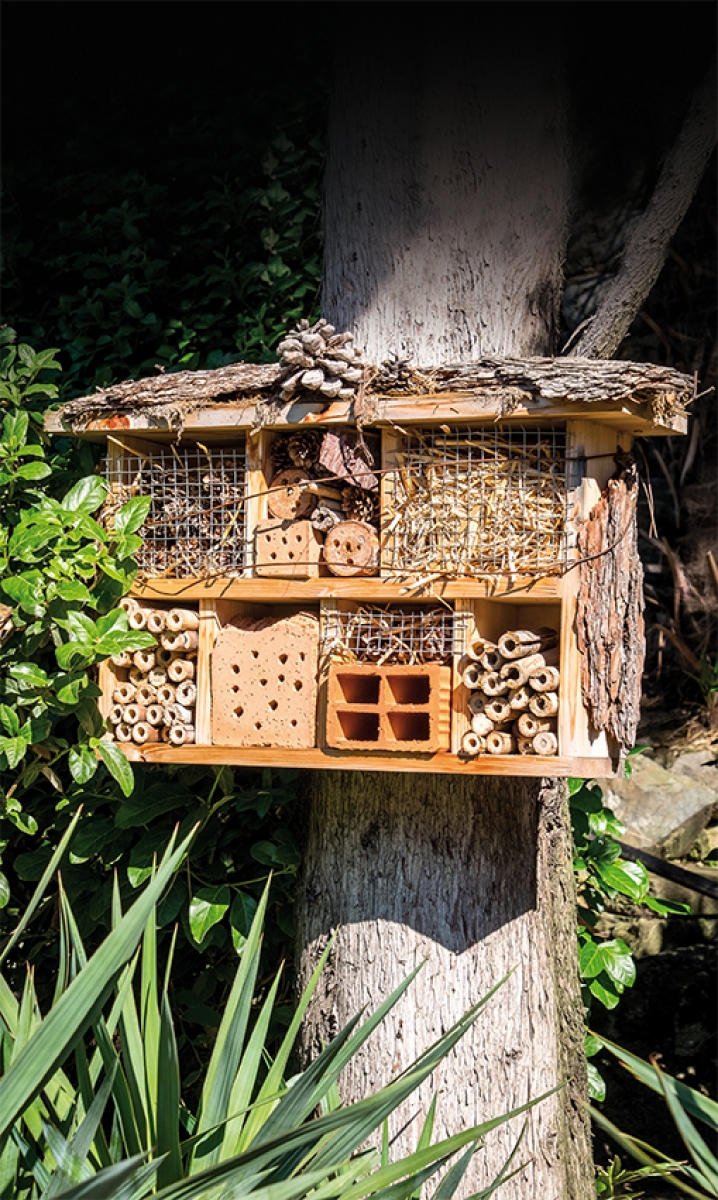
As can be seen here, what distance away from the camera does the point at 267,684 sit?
2213 millimetres

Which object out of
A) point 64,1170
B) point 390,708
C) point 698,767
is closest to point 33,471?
point 390,708

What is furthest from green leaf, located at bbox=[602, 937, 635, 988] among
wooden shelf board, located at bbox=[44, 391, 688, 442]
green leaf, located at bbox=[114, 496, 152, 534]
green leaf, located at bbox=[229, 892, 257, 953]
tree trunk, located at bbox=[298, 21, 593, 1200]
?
green leaf, located at bbox=[114, 496, 152, 534]

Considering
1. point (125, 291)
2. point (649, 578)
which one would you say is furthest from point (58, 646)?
point (649, 578)

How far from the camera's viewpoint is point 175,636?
2.29 meters

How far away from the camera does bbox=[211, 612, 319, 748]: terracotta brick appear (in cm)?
219

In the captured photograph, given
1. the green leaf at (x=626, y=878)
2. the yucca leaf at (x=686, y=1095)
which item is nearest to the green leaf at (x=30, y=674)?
the yucca leaf at (x=686, y=1095)

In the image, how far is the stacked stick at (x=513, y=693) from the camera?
2.03 m

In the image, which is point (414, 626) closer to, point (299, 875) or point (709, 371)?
point (299, 875)

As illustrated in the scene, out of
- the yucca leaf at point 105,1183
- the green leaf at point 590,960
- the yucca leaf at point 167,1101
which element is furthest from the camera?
the green leaf at point 590,960

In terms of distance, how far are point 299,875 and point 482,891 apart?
0.42 meters

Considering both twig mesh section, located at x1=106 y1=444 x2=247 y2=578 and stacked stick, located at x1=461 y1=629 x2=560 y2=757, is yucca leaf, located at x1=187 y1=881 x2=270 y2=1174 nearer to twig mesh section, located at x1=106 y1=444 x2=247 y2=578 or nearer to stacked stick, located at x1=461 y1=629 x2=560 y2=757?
stacked stick, located at x1=461 y1=629 x2=560 y2=757

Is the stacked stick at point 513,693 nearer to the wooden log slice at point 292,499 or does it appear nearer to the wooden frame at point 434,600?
the wooden frame at point 434,600

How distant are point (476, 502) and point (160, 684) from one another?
710 millimetres

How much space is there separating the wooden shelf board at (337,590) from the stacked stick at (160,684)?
0.15 ft
